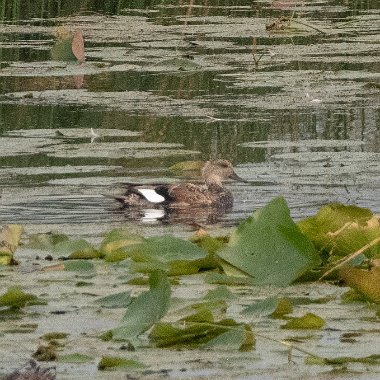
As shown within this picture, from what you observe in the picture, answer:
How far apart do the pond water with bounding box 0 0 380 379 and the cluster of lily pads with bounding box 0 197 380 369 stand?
0.21 m

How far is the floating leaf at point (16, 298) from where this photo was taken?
4.71m

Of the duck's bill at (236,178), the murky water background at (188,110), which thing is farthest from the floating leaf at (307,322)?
the duck's bill at (236,178)

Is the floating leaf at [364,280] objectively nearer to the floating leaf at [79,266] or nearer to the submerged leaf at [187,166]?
the floating leaf at [79,266]

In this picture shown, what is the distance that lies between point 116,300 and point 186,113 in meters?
6.33

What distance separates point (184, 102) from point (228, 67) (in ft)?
5.47

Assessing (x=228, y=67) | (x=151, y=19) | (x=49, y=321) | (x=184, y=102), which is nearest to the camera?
(x=49, y=321)

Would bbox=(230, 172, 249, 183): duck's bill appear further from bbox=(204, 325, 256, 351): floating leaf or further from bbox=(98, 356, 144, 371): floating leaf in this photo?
bbox=(98, 356, 144, 371): floating leaf

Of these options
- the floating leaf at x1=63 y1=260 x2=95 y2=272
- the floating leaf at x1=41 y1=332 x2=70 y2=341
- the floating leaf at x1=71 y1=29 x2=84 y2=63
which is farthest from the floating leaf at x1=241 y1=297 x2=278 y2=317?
Answer: the floating leaf at x1=71 y1=29 x2=84 y2=63

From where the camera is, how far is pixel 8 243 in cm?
564

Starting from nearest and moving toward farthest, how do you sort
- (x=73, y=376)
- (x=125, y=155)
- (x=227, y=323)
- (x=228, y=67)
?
(x=73, y=376) → (x=227, y=323) → (x=125, y=155) → (x=228, y=67)

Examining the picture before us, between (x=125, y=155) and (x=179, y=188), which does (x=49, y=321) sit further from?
(x=125, y=155)

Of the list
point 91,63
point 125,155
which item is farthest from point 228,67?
point 125,155

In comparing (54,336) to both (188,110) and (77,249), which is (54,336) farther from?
(188,110)

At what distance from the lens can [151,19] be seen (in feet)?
56.7
